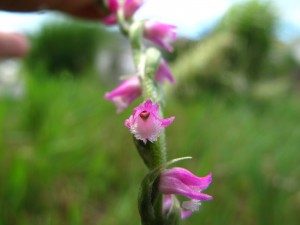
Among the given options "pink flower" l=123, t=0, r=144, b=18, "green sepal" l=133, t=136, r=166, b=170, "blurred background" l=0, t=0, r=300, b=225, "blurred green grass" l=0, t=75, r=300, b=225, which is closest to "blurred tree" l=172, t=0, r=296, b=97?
"blurred background" l=0, t=0, r=300, b=225

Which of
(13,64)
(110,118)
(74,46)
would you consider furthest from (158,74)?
(13,64)

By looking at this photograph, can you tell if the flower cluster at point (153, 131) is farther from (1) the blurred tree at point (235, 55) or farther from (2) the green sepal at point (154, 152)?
(1) the blurred tree at point (235, 55)

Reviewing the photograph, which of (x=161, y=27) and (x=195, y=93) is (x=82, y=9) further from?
(x=195, y=93)

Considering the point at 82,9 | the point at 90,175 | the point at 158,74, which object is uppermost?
the point at 82,9

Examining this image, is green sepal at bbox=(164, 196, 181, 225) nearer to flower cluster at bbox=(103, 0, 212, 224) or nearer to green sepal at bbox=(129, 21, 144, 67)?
flower cluster at bbox=(103, 0, 212, 224)

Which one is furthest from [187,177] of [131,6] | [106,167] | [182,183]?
[106,167]

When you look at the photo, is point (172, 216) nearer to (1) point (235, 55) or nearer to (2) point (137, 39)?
(2) point (137, 39)
